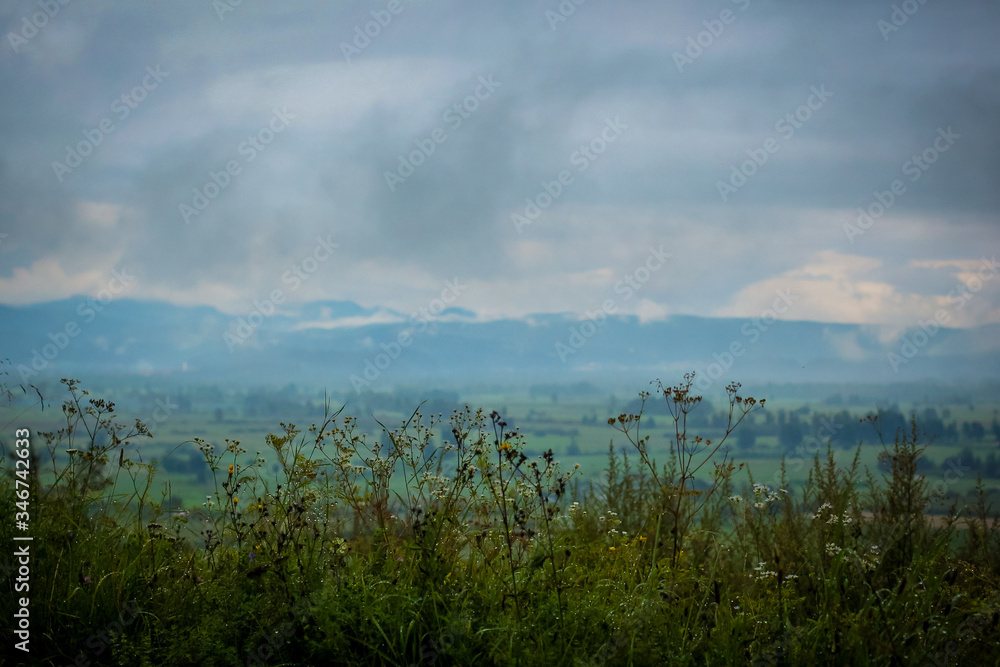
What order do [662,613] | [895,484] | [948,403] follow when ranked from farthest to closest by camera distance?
[948,403], [895,484], [662,613]

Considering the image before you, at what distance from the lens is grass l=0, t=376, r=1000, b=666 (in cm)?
310

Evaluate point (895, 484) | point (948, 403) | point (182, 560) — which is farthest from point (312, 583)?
point (948, 403)

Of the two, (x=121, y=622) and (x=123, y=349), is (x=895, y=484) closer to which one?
(x=121, y=622)

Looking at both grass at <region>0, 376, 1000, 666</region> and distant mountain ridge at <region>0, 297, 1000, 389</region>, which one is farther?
distant mountain ridge at <region>0, 297, 1000, 389</region>

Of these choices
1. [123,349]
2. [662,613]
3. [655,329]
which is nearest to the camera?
[662,613]

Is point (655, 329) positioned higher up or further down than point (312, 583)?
higher up

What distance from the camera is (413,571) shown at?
356 centimetres

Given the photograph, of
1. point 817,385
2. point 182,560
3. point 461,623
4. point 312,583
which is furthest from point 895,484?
point 817,385

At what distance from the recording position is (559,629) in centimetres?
314

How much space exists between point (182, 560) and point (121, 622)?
598mm

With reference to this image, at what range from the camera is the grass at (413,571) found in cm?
310

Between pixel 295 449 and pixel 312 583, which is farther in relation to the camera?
pixel 295 449

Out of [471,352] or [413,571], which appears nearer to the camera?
[413,571]

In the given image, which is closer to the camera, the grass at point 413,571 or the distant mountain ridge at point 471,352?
the grass at point 413,571
